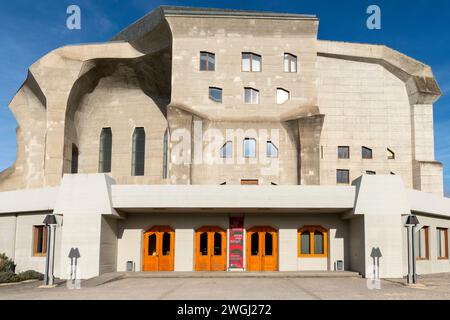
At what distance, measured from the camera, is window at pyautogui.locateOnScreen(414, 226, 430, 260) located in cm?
2691

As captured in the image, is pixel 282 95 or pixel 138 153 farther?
pixel 138 153

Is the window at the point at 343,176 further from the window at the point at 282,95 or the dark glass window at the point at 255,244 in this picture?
the dark glass window at the point at 255,244

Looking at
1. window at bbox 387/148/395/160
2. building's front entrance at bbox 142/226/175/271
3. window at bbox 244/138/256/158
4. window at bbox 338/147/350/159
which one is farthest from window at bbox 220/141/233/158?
window at bbox 387/148/395/160

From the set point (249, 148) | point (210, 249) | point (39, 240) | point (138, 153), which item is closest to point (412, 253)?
point (210, 249)

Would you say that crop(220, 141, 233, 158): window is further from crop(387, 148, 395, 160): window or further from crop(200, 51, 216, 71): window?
crop(387, 148, 395, 160): window

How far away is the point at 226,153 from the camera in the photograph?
118ft

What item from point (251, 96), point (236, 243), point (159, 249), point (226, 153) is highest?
point (251, 96)

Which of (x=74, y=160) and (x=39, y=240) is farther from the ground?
(x=74, y=160)

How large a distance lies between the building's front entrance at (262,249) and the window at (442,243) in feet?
31.8

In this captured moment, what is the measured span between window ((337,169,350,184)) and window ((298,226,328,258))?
12961mm

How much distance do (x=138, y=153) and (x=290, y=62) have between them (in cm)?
1519

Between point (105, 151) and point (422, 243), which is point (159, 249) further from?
point (105, 151)
